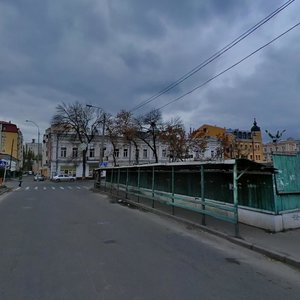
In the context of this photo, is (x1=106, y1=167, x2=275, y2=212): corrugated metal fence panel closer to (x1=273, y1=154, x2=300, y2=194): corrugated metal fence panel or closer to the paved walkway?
(x1=273, y1=154, x2=300, y2=194): corrugated metal fence panel

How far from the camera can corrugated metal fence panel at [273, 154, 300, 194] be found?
1095cm

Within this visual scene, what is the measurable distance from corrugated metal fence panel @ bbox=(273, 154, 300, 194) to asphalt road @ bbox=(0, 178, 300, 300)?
9.41 feet

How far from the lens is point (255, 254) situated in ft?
27.2

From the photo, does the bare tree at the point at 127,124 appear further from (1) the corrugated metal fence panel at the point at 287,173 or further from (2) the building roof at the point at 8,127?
(2) the building roof at the point at 8,127

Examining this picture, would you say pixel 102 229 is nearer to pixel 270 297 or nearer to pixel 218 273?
pixel 218 273

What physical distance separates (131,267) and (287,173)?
6671mm

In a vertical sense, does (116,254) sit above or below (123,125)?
below

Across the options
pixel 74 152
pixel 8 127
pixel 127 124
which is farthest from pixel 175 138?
pixel 8 127

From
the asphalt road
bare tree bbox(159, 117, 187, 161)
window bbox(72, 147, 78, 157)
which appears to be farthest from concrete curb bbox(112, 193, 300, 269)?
window bbox(72, 147, 78, 157)

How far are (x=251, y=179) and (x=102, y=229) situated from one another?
5.11 meters

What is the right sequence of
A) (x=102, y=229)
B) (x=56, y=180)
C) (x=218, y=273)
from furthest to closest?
(x=56, y=180) < (x=102, y=229) < (x=218, y=273)

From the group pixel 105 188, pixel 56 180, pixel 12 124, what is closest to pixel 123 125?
pixel 56 180

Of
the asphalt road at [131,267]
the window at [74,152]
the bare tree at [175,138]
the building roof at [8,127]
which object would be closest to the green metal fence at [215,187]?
the asphalt road at [131,267]

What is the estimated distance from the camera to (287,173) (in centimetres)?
1126
